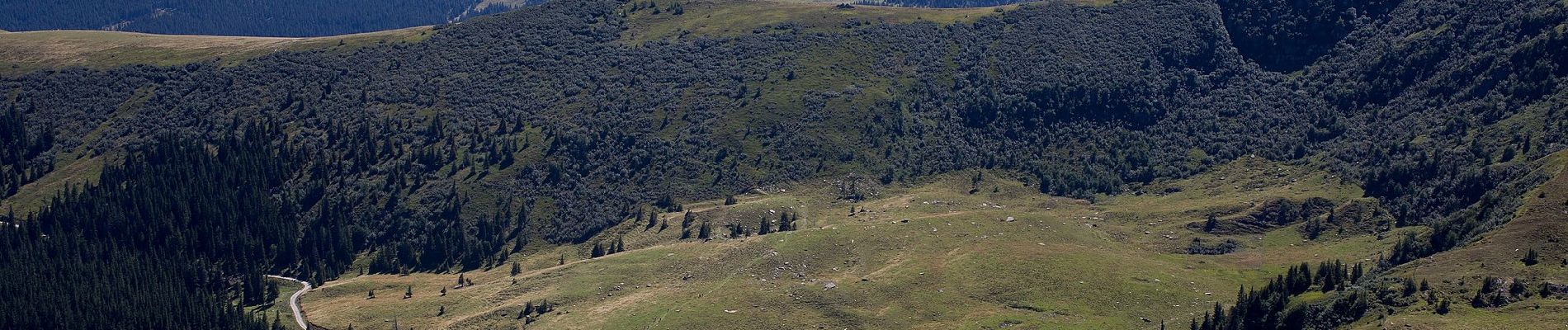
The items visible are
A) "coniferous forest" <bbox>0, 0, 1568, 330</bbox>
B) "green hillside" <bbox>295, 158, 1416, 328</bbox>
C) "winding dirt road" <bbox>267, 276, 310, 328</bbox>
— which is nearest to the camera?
"green hillside" <bbox>295, 158, 1416, 328</bbox>

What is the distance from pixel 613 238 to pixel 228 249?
50556 millimetres

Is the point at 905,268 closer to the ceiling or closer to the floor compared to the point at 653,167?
closer to the floor

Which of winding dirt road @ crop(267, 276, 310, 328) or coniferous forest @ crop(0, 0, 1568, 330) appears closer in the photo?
winding dirt road @ crop(267, 276, 310, 328)

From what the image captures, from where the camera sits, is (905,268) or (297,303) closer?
(905,268)

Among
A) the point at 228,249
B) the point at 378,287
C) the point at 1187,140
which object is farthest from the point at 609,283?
the point at 1187,140

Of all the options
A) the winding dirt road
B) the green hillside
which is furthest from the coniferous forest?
the green hillside

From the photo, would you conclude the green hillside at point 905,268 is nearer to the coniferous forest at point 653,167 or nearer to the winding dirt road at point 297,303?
the winding dirt road at point 297,303

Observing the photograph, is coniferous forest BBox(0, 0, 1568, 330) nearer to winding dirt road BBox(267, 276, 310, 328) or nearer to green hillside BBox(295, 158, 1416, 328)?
winding dirt road BBox(267, 276, 310, 328)

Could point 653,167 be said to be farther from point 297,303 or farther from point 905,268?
point 905,268

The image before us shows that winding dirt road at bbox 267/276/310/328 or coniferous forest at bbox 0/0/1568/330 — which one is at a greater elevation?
coniferous forest at bbox 0/0/1568/330

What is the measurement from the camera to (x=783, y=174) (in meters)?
186

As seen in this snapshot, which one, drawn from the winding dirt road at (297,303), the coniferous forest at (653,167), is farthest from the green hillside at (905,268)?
the coniferous forest at (653,167)

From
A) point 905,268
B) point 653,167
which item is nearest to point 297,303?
point 653,167

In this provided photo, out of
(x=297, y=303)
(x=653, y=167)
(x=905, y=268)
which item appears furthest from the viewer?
(x=653, y=167)
